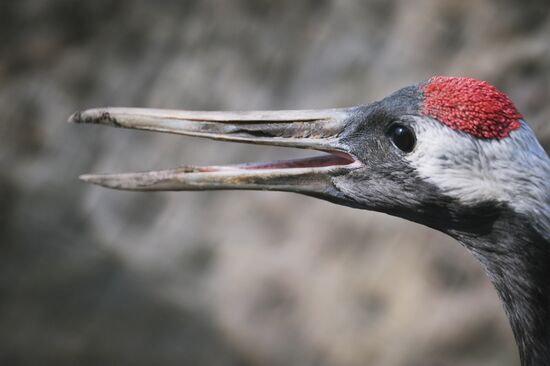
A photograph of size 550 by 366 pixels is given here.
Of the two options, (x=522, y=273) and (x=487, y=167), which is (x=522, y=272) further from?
(x=487, y=167)

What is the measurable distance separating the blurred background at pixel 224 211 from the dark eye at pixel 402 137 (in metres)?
1.61

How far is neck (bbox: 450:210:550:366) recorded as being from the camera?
165 centimetres

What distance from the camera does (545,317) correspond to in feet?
5.61

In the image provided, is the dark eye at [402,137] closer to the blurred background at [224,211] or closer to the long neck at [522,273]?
the long neck at [522,273]

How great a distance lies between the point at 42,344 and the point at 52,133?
1396 mm

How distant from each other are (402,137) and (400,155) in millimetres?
42

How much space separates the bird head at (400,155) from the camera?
5.45ft

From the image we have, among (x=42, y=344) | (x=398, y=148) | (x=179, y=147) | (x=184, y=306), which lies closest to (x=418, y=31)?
(x=179, y=147)

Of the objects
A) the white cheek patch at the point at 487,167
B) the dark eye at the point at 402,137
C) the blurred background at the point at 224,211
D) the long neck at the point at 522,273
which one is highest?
the blurred background at the point at 224,211

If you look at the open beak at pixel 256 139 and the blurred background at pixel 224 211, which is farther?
the blurred background at pixel 224 211

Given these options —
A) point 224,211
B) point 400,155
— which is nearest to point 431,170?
point 400,155

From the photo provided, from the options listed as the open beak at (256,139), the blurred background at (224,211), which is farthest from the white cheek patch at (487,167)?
the blurred background at (224,211)

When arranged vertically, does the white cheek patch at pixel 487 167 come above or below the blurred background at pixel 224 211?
below

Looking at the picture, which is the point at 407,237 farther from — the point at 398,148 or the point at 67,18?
the point at 67,18
